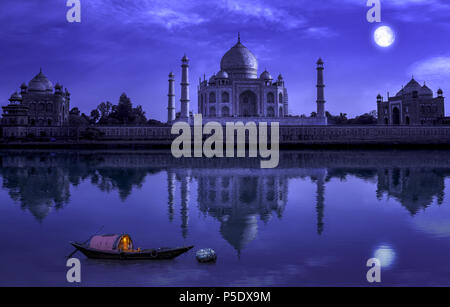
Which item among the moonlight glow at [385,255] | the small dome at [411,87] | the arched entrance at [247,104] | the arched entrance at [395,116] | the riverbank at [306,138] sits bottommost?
the moonlight glow at [385,255]

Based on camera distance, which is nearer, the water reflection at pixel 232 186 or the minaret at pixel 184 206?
the minaret at pixel 184 206

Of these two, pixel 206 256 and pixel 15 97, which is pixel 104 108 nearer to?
pixel 15 97

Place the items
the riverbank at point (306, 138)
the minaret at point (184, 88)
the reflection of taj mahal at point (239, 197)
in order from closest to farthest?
the reflection of taj mahal at point (239, 197), the riverbank at point (306, 138), the minaret at point (184, 88)

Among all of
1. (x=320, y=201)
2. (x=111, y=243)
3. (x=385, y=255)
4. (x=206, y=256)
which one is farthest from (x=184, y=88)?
(x=206, y=256)

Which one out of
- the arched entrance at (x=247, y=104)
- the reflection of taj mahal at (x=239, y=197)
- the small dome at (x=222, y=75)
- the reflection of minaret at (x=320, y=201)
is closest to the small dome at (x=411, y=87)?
the arched entrance at (x=247, y=104)

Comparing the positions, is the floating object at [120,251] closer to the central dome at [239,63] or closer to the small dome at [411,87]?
the central dome at [239,63]

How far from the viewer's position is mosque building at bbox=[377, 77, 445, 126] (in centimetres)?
4212

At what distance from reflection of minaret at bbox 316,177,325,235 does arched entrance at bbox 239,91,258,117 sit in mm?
26370

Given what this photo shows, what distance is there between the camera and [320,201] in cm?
1073

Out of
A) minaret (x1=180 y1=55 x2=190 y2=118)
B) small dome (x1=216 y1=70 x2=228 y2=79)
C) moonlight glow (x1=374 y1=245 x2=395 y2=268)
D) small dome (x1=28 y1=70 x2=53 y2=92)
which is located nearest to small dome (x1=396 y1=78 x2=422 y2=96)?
small dome (x1=216 y1=70 x2=228 y2=79)

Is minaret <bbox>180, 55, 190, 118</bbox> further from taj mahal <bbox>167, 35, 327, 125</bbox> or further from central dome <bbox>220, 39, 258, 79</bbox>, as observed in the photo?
central dome <bbox>220, 39, 258, 79</bbox>

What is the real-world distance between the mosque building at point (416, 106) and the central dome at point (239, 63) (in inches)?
564

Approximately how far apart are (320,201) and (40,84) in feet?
127

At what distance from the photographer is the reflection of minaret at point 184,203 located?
25.5 feet
